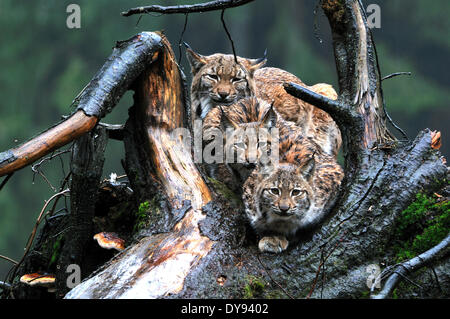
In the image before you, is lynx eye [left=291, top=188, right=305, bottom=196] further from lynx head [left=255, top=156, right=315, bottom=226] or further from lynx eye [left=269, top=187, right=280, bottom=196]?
lynx eye [left=269, top=187, right=280, bottom=196]

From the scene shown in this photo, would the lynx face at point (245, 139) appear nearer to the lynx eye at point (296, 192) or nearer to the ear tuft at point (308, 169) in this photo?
the ear tuft at point (308, 169)

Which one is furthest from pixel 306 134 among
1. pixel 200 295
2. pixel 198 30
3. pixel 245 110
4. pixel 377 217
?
pixel 198 30

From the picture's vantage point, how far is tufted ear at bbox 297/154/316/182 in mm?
4180

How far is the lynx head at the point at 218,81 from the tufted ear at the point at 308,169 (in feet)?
5.34

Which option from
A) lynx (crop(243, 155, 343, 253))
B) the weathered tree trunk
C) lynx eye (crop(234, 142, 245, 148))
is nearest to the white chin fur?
lynx eye (crop(234, 142, 245, 148))

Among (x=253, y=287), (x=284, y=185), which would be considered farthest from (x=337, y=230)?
(x=253, y=287)

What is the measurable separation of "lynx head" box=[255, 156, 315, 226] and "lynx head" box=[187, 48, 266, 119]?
161 cm

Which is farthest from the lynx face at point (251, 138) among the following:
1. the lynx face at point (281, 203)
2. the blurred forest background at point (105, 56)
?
the blurred forest background at point (105, 56)

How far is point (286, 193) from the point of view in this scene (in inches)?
159

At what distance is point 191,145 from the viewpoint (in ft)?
15.4

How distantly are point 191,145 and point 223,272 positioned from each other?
147 cm

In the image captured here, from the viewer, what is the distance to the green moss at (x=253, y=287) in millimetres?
3461

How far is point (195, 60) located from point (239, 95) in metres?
0.62

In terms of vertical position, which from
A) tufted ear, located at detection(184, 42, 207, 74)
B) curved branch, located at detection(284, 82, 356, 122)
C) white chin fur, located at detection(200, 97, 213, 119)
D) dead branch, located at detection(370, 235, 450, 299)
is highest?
tufted ear, located at detection(184, 42, 207, 74)
